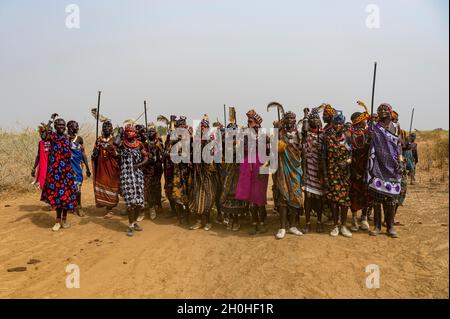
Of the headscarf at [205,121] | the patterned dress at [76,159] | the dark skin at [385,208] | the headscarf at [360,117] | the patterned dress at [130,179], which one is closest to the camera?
the dark skin at [385,208]

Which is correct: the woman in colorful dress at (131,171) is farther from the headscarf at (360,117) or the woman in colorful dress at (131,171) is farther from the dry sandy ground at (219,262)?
the headscarf at (360,117)

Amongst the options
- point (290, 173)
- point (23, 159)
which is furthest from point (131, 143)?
point (23, 159)

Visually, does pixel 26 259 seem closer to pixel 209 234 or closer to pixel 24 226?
pixel 24 226

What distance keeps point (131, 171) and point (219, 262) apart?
8.02 ft

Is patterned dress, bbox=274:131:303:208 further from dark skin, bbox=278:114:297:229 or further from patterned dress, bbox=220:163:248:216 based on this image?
patterned dress, bbox=220:163:248:216

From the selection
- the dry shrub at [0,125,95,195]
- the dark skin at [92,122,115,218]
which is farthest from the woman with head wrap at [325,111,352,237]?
the dry shrub at [0,125,95,195]

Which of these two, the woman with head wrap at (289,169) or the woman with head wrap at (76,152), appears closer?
the woman with head wrap at (289,169)

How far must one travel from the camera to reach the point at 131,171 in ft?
21.0

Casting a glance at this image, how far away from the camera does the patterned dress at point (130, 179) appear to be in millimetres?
6355

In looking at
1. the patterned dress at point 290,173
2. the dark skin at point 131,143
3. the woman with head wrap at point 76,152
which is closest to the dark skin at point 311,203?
the patterned dress at point 290,173

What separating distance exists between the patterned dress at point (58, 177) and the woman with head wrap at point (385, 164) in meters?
5.44

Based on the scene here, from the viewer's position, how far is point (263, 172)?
596 centimetres

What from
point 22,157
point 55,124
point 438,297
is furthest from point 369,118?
point 22,157

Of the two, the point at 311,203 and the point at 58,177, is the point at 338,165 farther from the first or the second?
the point at 58,177
